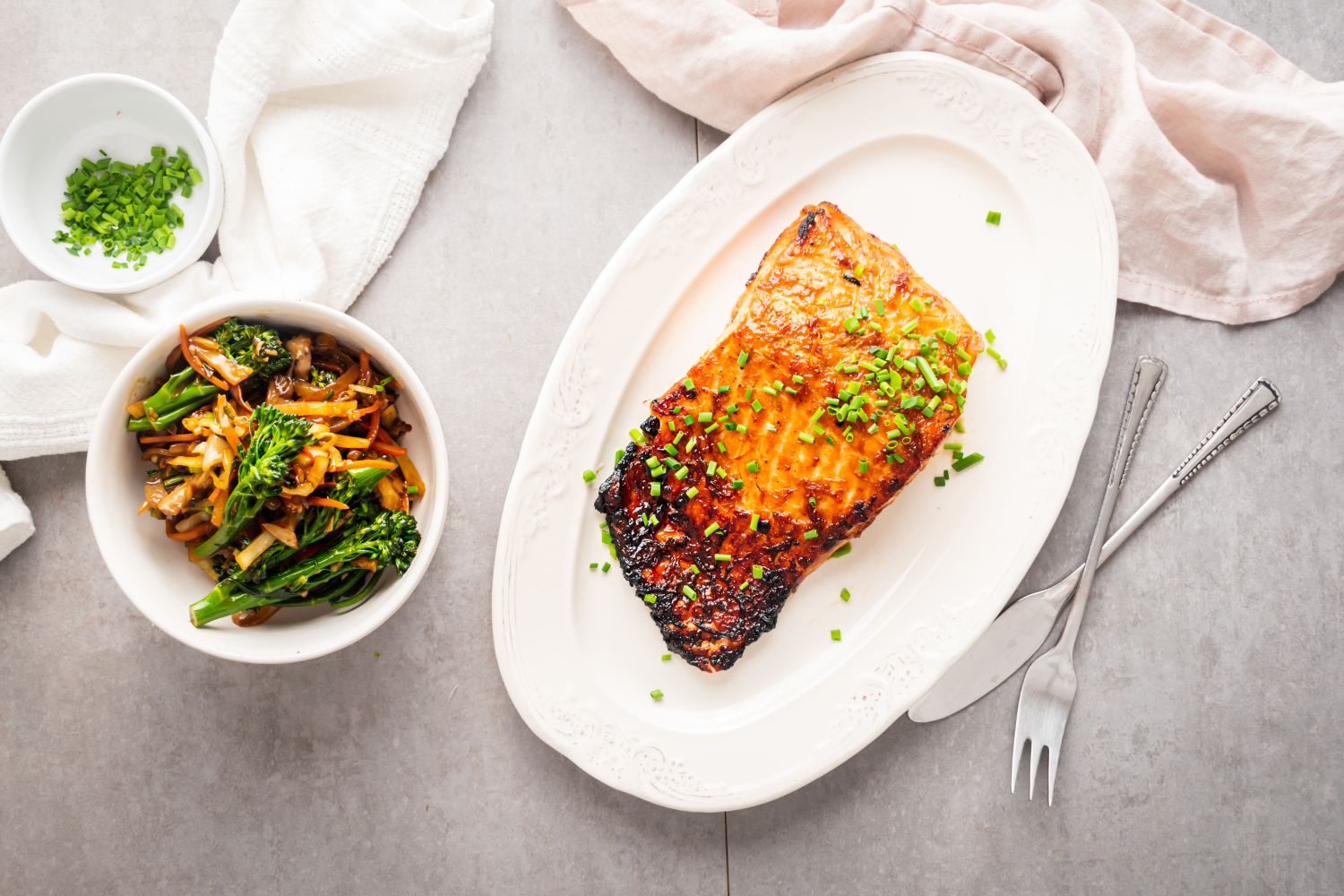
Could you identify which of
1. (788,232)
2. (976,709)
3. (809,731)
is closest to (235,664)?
(809,731)

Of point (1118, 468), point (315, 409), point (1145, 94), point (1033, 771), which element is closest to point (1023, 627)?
point (1033, 771)

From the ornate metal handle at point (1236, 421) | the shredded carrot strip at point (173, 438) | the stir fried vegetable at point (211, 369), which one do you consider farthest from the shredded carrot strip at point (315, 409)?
the ornate metal handle at point (1236, 421)

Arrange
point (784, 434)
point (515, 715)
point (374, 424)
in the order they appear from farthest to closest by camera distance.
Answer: point (515, 715) → point (784, 434) → point (374, 424)

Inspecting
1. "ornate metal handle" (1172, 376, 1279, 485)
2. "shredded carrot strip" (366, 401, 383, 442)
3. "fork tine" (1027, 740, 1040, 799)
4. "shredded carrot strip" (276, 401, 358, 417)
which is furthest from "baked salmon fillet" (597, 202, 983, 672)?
"fork tine" (1027, 740, 1040, 799)

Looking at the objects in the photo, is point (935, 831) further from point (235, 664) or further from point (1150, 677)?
point (235, 664)

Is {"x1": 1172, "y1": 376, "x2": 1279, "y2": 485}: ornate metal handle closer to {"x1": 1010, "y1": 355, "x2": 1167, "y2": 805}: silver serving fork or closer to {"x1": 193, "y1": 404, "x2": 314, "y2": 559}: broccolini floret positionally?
{"x1": 1010, "y1": 355, "x2": 1167, "y2": 805}: silver serving fork

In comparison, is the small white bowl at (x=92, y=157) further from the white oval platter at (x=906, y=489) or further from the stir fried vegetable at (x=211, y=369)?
the white oval platter at (x=906, y=489)

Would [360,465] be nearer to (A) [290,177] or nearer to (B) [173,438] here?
(B) [173,438]
